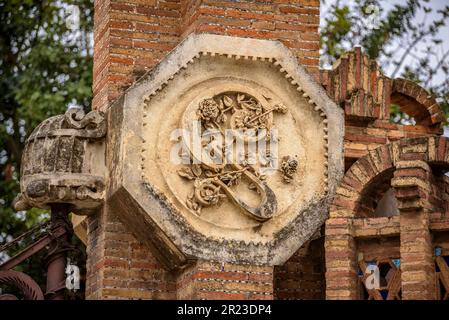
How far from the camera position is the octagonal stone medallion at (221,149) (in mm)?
14914

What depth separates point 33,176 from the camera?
15.2 m

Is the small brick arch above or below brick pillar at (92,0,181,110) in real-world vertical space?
below

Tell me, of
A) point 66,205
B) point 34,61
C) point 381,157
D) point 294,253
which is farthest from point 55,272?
point 34,61

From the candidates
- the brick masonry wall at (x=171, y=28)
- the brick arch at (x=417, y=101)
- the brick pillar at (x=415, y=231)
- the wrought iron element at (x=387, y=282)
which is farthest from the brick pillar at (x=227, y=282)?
the brick arch at (x=417, y=101)

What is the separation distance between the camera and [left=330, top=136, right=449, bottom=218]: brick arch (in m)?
14.8

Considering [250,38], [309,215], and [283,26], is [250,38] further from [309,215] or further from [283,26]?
[309,215]

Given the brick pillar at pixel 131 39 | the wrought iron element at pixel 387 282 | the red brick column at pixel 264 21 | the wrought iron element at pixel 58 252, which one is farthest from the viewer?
the brick pillar at pixel 131 39

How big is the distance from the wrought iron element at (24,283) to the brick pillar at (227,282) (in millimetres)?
1383

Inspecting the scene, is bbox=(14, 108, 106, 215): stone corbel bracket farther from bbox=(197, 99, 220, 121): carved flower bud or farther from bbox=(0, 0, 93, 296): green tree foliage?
bbox=(0, 0, 93, 296): green tree foliage

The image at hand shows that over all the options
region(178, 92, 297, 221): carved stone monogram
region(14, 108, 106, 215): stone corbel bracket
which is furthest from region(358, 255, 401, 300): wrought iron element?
region(14, 108, 106, 215): stone corbel bracket

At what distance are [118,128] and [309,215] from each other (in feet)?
6.39

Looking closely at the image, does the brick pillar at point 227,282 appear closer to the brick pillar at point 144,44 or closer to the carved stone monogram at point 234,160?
the brick pillar at point 144,44

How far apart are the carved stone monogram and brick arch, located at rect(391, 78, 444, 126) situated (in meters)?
1.52

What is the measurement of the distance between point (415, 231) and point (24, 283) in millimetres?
3645
